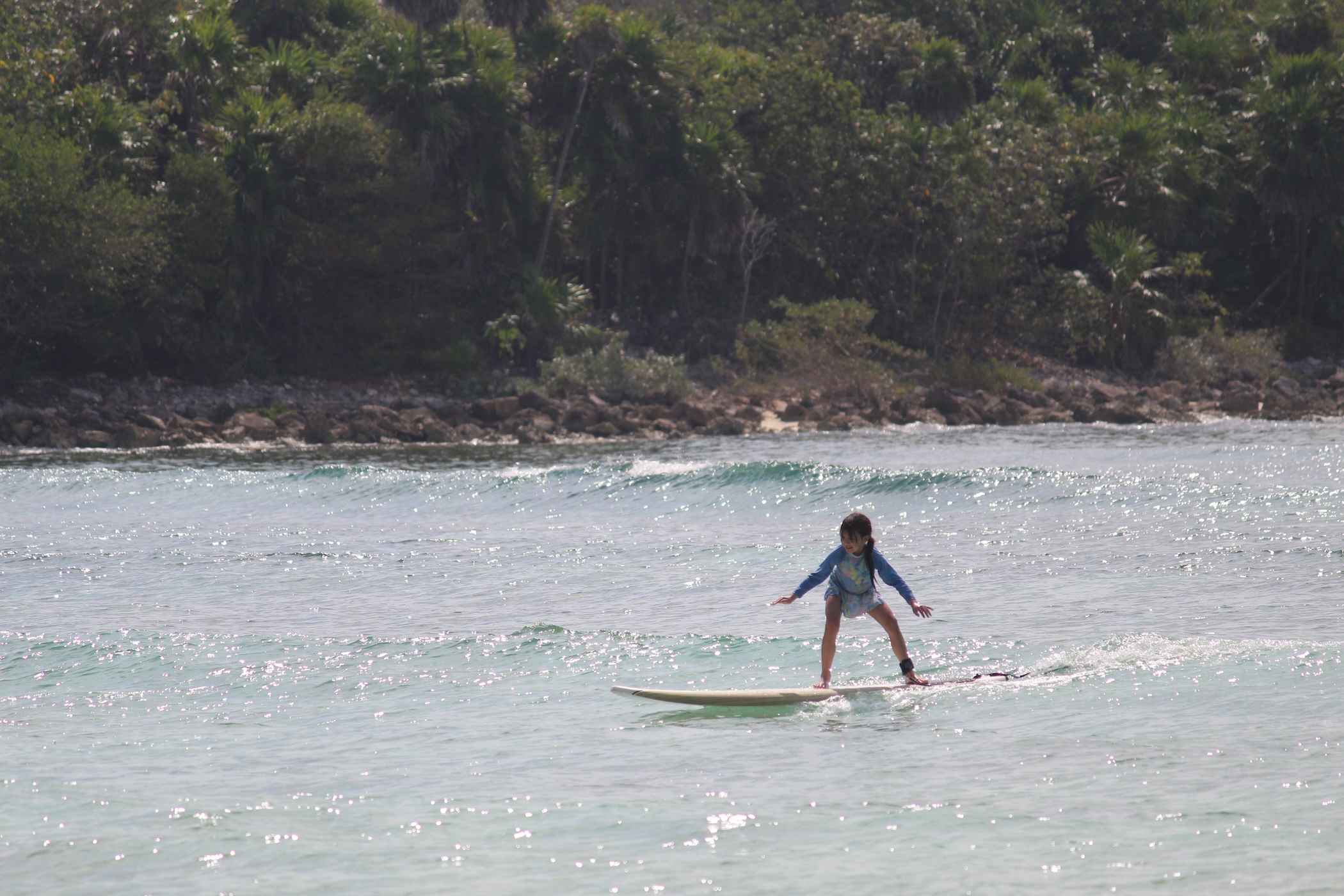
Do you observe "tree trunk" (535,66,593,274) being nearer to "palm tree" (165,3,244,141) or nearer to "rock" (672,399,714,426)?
"rock" (672,399,714,426)

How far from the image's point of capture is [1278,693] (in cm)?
860

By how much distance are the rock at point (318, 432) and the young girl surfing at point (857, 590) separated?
23925 millimetres

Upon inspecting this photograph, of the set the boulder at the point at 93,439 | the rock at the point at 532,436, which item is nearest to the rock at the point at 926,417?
the rock at the point at 532,436

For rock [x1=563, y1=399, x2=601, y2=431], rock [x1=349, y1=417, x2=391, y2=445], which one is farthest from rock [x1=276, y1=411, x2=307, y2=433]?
rock [x1=563, y1=399, x2=601, y2=431]

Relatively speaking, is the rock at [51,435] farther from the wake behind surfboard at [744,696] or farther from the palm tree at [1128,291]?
the palm tree at [1128,291]

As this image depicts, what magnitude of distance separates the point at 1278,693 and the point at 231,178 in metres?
29.0

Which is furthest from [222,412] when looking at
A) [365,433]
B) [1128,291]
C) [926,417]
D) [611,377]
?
[1128,291]

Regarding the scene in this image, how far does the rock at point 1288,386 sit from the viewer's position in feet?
124

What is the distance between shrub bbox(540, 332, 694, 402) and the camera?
117 feet

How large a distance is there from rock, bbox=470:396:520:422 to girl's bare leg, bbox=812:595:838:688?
2493 cm

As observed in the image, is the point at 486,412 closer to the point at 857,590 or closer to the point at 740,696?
the point at 857,590

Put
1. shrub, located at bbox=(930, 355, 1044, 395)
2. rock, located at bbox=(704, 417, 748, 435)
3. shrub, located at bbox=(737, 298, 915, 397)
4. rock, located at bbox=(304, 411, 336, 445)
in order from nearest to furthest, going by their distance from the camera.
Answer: rock, located at bbox=(304, 411, 336, 445) → rock, located at bbox=(704, 417, 748, 435) → shrub, located at bbox=(737, 298, 915, 397) → shrub, located at bbox=(930, 355, 1044, 395)

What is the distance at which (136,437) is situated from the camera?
2998 centimetres

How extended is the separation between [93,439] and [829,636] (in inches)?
973
